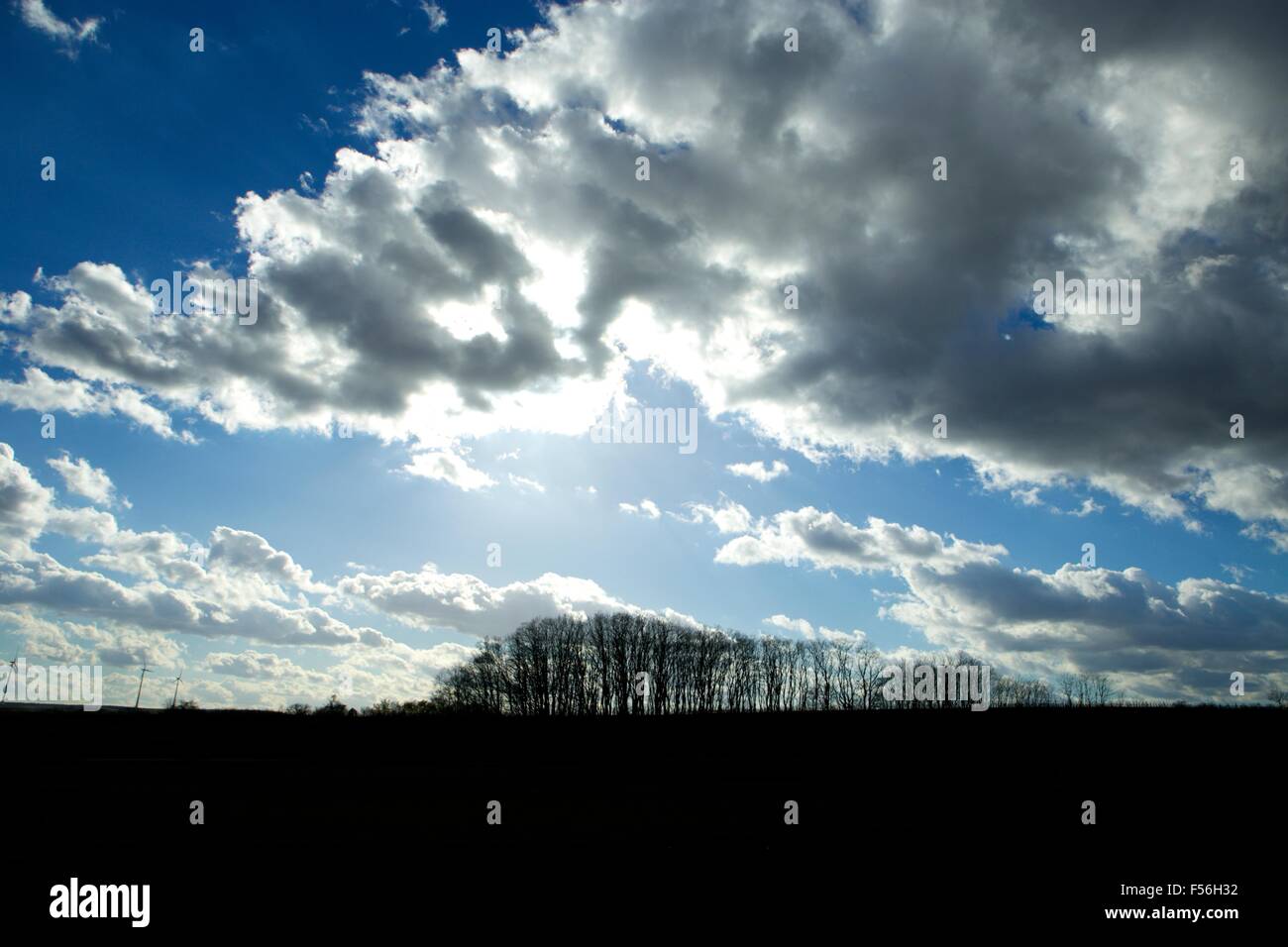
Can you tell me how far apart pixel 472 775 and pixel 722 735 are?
61.9ft

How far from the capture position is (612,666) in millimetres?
101062

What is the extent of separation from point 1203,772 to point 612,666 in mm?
84730

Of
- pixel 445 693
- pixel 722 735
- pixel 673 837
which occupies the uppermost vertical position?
pixel 673 837

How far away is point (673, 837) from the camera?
1320 centimetres

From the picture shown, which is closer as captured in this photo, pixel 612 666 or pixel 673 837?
pixel 673 837

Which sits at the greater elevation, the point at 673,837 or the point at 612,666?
the point at 673,837

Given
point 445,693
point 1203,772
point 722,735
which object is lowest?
point 445,693

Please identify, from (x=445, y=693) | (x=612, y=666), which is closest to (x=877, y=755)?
(x=612, y=666)
